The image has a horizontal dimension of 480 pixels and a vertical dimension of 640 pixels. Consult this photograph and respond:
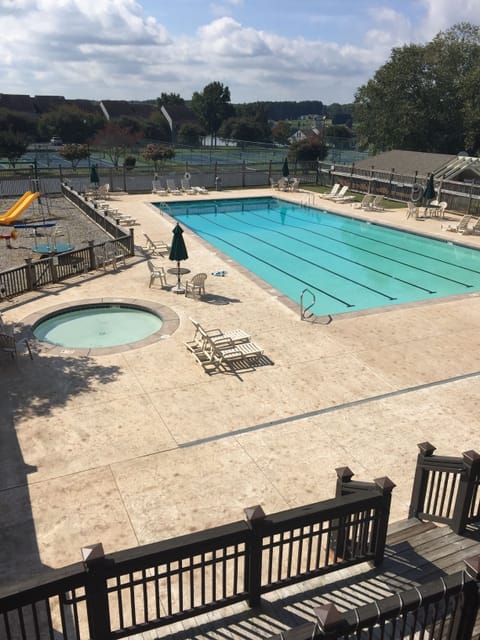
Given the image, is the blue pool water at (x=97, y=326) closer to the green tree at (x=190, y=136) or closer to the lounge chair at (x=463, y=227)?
the lounge chair at (x=463, y=227)

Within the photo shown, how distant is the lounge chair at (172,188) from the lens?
34875mm

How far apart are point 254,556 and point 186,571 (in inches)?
31.2

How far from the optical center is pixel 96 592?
4.34 meters

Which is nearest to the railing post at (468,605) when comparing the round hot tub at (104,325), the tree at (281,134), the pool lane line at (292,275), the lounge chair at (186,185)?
the round hot tub at (104,325)

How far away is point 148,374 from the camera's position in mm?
11094

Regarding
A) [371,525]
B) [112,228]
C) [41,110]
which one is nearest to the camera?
[371,525]

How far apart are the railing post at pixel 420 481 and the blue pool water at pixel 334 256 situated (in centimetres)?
984

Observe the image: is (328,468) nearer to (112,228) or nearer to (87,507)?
(87,507)

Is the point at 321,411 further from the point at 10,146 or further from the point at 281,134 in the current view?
the point at 281,134

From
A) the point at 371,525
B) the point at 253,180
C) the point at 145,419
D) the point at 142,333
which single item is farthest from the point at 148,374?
A: the point at 253,180

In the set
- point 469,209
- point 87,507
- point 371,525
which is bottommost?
point 87,507

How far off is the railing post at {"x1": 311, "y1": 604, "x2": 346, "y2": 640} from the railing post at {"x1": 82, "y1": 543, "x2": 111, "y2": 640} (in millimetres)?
1783

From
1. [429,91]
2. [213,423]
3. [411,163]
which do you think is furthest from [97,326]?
[429,91]

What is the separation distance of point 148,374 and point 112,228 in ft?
42.3
